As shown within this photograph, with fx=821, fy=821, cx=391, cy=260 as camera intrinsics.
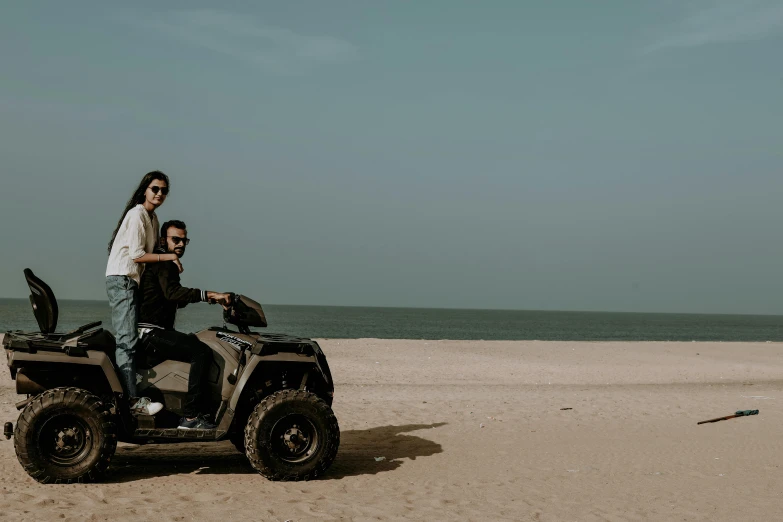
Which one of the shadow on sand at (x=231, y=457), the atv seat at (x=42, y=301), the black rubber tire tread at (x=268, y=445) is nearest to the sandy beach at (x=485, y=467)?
the shadow on sand at (x=231, y=457)

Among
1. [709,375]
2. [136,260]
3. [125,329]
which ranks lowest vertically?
[709,375]

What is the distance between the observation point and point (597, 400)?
563 inches

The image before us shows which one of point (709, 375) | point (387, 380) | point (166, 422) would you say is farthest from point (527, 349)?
point (166, 422)

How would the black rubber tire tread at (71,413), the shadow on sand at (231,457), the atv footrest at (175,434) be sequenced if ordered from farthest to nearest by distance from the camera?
the shadow on sand at (231,457), the atv footrest at (175,434), the black rubber tire tread at (71,413)

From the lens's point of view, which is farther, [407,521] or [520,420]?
[520,420]

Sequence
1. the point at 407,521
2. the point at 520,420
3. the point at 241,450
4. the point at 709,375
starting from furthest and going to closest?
1. the point at 709,375
2. the point at 520,420
3. the point at 241,450
4. the point at 407,521

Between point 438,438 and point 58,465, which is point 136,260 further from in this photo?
point 438,438

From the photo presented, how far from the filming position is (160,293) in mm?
7113

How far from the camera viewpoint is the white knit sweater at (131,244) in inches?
274

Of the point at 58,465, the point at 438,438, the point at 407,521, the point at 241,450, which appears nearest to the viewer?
the point at 407,521

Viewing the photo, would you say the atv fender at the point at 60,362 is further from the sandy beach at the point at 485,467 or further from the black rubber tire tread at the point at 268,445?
the black rubber tire tread at the point at 268,445

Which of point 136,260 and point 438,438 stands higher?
point 136,260

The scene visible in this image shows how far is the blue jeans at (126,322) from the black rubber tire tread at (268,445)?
1.08 m

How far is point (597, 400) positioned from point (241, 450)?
312 inches
